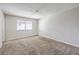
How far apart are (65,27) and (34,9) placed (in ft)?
3.24

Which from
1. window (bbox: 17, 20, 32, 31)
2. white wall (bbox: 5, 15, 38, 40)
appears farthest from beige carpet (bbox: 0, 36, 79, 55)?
window (bbox: 17, 20, 32, 31)

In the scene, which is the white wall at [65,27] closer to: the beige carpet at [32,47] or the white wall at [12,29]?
the beige carpet at [32,47]

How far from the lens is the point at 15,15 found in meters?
1.68

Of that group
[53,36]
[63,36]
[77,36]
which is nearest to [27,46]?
[53,36]

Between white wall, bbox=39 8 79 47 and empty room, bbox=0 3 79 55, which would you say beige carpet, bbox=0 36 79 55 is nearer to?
empty room, bbox=0 3 79 55

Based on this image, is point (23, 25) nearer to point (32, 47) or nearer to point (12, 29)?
point (12, 29)

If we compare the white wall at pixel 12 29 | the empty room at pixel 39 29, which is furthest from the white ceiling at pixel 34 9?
the white wall at pixel 12 29

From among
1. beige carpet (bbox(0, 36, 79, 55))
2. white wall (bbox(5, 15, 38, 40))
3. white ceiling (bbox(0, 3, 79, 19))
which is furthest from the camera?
beige carpet (bbox(0, 36, 79, 55))

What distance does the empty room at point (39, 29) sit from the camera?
1.61 meters

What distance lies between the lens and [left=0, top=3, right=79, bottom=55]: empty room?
1.61 metres

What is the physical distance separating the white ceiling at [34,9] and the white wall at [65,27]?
181 millimetres
